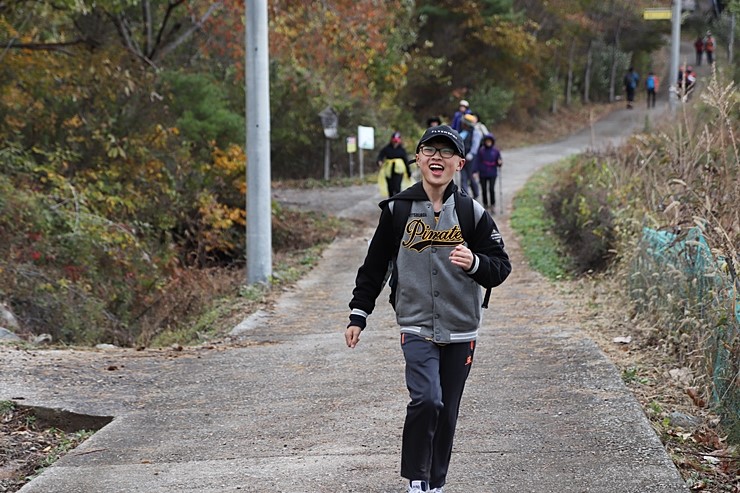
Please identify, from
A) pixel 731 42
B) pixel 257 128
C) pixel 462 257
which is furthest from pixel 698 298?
pixel 731 42

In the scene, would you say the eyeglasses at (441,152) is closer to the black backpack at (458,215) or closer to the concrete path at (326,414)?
the black backpack at (458,215)

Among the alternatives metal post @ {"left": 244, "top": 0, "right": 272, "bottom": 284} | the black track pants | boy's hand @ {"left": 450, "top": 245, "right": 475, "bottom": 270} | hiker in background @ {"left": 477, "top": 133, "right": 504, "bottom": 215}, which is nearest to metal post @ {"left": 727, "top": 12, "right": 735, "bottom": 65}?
hiker in background @ {"left": 477, "top": 133, "right": 504, "bottom": 215}

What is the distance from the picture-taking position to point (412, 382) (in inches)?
182

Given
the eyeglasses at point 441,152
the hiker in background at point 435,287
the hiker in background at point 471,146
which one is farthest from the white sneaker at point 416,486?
the hiker in background at point 471,146

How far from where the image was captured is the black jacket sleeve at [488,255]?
4.57 meters

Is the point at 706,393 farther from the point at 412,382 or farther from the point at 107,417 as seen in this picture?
the point at 107,417

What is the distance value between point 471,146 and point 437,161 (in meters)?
13.7

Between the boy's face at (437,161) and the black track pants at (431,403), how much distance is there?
0.72 meters

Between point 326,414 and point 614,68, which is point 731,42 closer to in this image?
point 614,68

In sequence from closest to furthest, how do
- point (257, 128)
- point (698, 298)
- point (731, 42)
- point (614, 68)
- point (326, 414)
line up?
point (326, 414) → point (698, 298) → point (257, 128) → point (731, 42) → point (614, 68)

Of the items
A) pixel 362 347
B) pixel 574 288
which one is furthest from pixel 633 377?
pixel 574 288

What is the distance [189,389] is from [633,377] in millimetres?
3191

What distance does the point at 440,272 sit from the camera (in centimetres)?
463

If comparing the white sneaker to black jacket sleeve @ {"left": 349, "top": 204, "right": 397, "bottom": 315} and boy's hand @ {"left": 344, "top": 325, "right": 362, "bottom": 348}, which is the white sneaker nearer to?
boy's hand @ {"left": 344, "top": 325, "right": 362, "bottom": 348}
